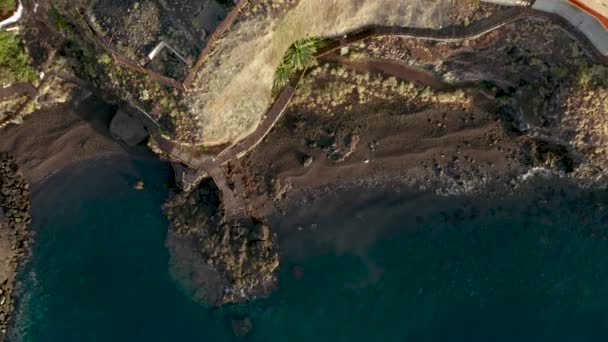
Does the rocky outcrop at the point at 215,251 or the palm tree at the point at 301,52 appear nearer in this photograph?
the palm tree at the point at 301,52

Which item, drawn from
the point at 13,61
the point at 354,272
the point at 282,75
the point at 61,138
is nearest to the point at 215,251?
the point at 354,272

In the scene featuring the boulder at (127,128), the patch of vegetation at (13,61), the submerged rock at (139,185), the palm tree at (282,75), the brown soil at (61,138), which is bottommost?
the submerged rock at (139,185)

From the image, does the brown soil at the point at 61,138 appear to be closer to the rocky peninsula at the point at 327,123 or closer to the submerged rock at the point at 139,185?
the rocky peninsula at the point at 327,123

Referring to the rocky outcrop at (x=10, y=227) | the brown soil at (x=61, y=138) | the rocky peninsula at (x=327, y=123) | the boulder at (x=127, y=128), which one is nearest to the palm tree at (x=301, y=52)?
the rocky peninsula at (x=327, y=123)

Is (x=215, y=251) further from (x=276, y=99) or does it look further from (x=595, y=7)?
(x=595, y=7)

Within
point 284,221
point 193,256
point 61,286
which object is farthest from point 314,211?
point 61,286

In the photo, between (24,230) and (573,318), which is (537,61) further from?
(24,230)
